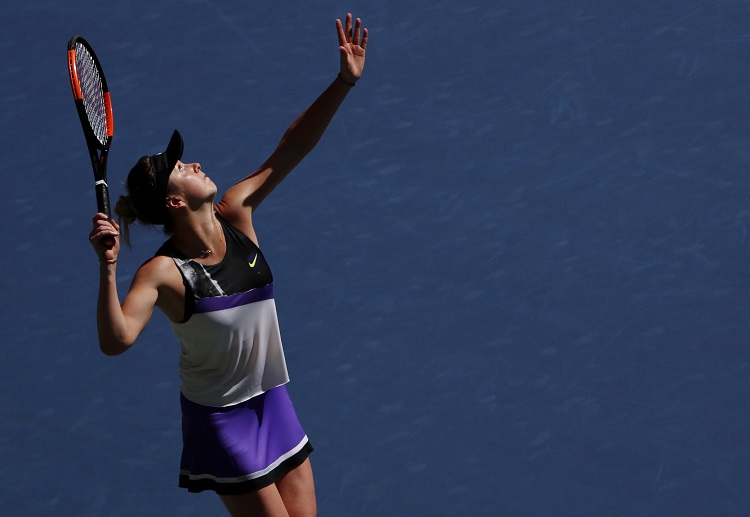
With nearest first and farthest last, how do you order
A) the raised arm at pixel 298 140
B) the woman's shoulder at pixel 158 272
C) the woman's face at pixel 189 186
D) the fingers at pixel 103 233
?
the fingers at pixel 103 233, the woman's shoulder at pixel 158 272, the woman's face at pixel 189 186, the raised arm at pixel 298 140

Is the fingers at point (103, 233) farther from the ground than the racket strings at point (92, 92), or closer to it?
closer to it

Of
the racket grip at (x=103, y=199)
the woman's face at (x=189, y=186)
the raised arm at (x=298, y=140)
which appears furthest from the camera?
the raised arm at (x=298, y=140)

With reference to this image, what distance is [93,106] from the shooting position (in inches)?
137

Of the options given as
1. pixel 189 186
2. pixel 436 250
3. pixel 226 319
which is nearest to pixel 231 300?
pixel 226 319

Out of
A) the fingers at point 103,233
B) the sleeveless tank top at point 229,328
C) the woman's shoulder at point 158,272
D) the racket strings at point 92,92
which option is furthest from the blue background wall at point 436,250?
the fingers at point 103,233

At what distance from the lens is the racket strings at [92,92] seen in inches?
134

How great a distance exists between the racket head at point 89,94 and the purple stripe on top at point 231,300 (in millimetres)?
462

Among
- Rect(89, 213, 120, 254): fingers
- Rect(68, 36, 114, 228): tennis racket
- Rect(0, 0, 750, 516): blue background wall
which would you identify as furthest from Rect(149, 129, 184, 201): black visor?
Rect(0, 0, 750, 516): blue background wall

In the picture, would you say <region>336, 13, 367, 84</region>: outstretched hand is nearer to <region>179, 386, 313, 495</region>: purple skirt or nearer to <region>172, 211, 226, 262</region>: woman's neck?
<region>172, 211, 226, 262</region>: woman's neck

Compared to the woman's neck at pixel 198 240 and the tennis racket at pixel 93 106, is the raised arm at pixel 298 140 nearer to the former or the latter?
the woman's neck at pixel 198 240

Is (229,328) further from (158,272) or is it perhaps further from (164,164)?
(164,164)

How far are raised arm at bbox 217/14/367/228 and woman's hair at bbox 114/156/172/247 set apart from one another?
243 millimetres

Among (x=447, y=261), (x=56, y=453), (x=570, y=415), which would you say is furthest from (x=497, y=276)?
(x=56, y=453)

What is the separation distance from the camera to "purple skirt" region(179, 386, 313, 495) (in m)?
3.40
